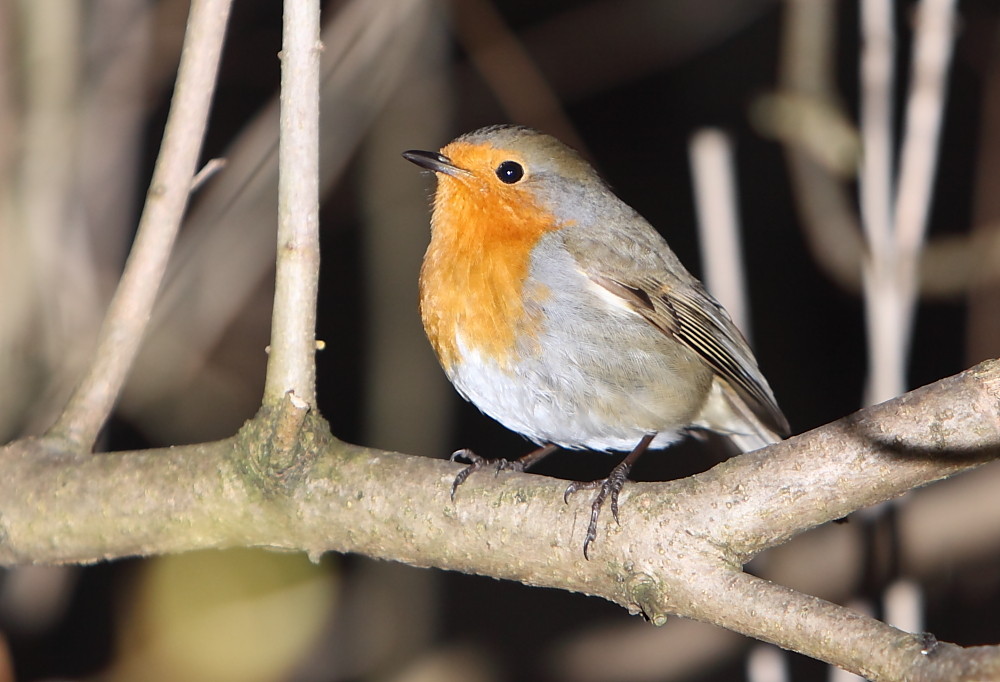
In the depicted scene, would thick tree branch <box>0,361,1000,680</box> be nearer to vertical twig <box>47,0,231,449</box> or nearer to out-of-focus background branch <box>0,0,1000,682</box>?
vertical twig <box>47,0,231,449</box>

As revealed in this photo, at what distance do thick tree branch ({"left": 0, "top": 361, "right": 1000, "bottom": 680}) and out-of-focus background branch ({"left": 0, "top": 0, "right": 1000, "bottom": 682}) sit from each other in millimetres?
1347

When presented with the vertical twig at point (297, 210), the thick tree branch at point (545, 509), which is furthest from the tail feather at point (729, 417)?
the vertical twig at point (297, 210)

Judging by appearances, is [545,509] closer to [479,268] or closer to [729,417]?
[479,268]

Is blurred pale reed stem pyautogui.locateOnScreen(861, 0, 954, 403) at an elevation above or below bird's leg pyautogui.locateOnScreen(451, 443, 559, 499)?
above

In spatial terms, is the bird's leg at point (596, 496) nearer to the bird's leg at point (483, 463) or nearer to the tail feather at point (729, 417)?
the bird's leg at point (483, 463)

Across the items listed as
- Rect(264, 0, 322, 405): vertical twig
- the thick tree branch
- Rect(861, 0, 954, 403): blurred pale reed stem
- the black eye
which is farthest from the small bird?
Rect(264, 0, 322, 405): vertical twig

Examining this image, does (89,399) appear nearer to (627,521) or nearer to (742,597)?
(627,521)

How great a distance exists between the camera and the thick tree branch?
1858 mm

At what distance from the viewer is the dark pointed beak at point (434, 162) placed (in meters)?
3.48

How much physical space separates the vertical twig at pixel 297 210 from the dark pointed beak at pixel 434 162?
122cm

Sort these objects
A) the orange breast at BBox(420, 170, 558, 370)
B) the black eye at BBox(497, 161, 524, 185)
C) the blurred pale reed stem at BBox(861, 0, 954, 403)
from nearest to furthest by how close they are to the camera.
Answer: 1. the orange breast at BBox(420, 170, 558, 370)
2. the blurred pale reed stem at BBox(861, 0, 954, 403)
3. the black eye at BBox(497, 161, 524, 185)

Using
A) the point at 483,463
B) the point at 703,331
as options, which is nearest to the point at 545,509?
the point at 483,463

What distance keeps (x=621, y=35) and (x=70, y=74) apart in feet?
10.7

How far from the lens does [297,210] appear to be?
2.27m
